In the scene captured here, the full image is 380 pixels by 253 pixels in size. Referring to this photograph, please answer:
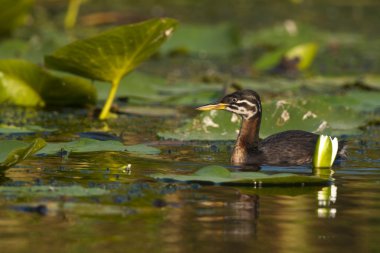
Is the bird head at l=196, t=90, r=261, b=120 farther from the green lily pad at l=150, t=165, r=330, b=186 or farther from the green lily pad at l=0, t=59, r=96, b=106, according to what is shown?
the green lily pad at l=0, t=59, r=96, b=106

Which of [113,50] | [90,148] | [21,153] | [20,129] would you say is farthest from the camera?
[20,129]

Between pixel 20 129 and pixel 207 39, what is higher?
pixel 207 39

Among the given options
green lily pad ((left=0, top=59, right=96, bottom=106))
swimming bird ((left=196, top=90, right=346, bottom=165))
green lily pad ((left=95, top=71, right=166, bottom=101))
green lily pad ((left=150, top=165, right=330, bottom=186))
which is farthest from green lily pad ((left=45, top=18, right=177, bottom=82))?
green lily pad ((left=150, top=165, right=330, bottom=186))

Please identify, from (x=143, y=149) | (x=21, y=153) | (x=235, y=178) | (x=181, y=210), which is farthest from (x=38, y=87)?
(x=181, y=210)

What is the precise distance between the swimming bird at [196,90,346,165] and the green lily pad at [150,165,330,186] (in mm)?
1403

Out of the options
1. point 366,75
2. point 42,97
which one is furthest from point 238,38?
point 42,97

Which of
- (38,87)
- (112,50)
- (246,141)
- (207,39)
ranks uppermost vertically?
(207,39)

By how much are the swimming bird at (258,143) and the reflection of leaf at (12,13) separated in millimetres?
6683

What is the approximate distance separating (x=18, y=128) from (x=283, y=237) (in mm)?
4946

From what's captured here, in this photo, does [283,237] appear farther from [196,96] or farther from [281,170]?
[196,96]

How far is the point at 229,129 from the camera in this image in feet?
34.7

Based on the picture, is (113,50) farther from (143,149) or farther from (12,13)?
(12,13)

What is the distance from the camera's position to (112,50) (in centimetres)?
1007

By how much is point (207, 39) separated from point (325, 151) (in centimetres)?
993
